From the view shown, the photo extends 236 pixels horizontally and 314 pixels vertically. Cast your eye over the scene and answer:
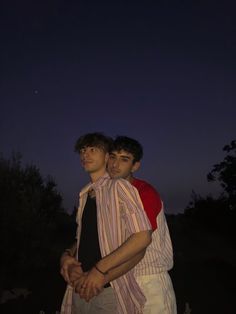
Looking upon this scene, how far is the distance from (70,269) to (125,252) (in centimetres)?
58

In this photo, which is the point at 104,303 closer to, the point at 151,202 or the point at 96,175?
the point at 151,202

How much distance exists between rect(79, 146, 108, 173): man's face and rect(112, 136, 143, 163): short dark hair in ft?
0.88

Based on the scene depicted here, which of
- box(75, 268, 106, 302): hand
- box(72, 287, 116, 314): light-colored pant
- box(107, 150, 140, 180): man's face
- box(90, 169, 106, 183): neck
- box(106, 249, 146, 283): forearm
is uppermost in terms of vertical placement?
box(107, 150, 140, 180): man's face

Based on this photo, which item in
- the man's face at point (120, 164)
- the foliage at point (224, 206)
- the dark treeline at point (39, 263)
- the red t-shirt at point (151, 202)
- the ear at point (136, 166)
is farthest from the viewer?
the foliage at point (224, 206)

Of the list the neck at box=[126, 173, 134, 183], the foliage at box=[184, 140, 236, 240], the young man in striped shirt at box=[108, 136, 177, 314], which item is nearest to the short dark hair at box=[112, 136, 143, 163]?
the young man in striped shirt at box=[108, 136, 177, 314]

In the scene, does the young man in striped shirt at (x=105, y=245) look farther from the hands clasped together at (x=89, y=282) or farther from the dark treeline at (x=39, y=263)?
the dark treeline at (x=39, y=263)

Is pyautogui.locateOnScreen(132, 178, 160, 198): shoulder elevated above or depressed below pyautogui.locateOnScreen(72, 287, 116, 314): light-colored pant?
above

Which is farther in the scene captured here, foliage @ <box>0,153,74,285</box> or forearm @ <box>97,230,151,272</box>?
foliage @ <box>0,153,74,285</box>

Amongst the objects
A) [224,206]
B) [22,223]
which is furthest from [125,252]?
[224,206]

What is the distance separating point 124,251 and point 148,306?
2.53 ft

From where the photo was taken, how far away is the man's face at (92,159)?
304cm

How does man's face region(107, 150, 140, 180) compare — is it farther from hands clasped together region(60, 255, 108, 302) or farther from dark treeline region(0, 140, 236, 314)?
dark treeline region(0, 140, 236, 314)

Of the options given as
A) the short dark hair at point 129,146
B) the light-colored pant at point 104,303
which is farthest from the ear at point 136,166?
the light-colored pant at point 104,303

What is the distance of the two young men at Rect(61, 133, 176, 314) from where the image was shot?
8.29ft
